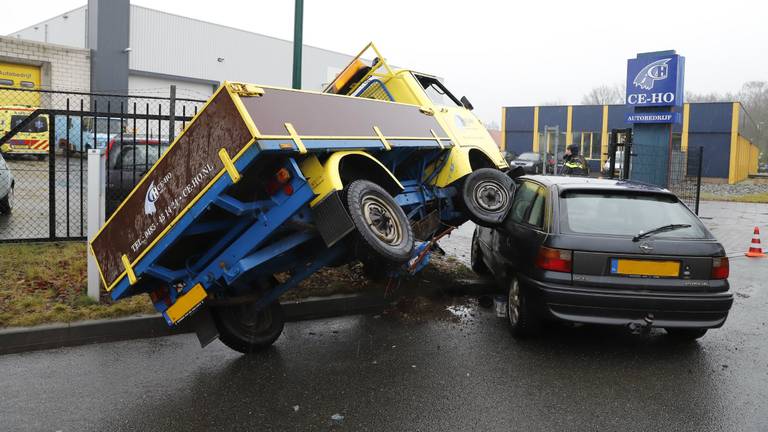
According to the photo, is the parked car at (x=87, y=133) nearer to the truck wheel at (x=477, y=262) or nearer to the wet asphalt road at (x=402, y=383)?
the wet asphalt road at (x=402, y=383)

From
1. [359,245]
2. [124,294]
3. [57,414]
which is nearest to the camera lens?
[57,414]

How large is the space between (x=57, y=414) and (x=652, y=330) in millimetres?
5054

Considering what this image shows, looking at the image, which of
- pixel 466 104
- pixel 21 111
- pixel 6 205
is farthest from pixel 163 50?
pixel 466 104

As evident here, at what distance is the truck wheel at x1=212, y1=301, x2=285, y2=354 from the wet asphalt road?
0.13 meters

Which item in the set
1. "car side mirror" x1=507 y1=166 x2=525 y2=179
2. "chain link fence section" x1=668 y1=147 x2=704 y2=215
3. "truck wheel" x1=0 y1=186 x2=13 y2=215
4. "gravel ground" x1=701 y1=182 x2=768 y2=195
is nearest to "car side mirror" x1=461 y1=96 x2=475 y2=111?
"car side mirror" x1=507 y1=166 x2=525 y2=179

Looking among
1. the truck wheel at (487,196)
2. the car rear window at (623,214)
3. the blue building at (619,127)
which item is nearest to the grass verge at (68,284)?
the truck wheel at (487,196)

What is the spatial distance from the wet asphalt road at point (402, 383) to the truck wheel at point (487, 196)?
1.11m

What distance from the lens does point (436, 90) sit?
332 inches

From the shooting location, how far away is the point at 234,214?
4.29 meters

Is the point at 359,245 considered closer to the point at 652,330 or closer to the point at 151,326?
the point at 151,326

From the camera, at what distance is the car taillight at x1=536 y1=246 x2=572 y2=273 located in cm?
495

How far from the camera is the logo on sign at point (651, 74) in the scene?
1587cm

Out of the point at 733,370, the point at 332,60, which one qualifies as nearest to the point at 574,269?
the point at 733,370

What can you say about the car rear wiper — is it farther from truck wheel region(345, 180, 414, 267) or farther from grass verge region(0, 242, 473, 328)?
grass verge region(0, 242, 473, 328)
